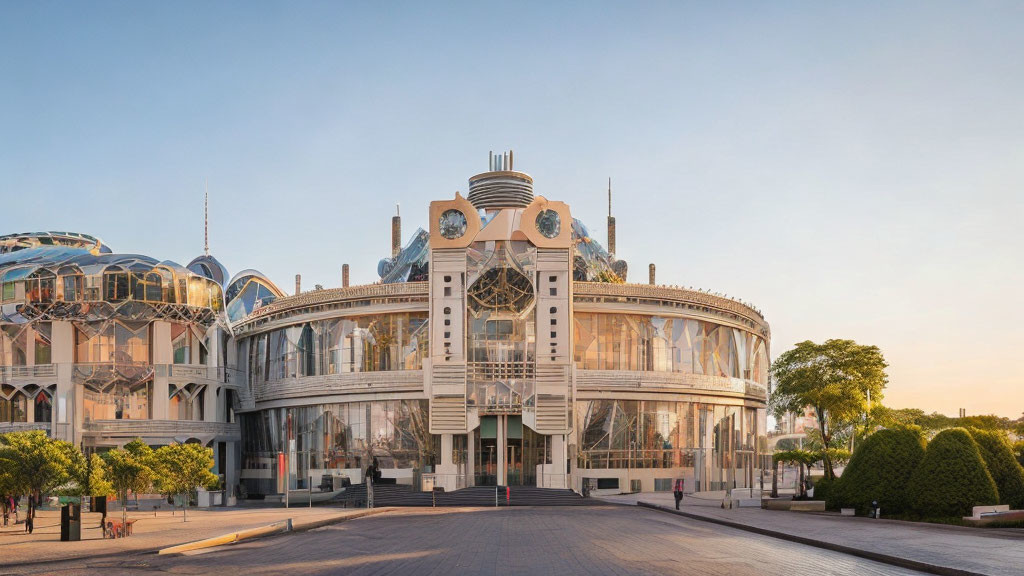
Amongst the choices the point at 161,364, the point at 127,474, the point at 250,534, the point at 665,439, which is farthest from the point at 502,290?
the point at 250,534

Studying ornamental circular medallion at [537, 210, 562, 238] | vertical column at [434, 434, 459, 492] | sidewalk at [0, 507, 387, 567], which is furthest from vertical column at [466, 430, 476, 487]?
ornamental circular medallion at [537, 210, 562, 238]

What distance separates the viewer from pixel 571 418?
71.4 m

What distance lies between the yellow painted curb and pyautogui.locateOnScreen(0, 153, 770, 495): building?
93.2 ft

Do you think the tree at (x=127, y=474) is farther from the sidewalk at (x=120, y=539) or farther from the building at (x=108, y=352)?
the building at (x=108, y=352)

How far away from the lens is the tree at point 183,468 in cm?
5666

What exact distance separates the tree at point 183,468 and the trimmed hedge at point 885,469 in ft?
118

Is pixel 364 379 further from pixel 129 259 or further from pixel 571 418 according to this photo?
pixel 129 259

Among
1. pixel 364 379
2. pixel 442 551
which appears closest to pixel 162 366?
pixel 364 379

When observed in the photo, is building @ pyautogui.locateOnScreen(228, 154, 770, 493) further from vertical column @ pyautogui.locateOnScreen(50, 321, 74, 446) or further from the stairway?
vertical column @ pyautogui.locateOnScreen(50, 321, 74, 446)

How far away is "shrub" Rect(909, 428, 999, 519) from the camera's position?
4456 cm

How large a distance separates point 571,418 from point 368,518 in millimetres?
23719

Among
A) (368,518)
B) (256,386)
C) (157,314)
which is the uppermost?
(157,314)

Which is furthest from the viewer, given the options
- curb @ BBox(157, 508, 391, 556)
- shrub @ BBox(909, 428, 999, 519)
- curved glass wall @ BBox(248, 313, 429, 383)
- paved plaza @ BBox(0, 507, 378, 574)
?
curved glass wall @ BBox(248, 313, 429, 383)

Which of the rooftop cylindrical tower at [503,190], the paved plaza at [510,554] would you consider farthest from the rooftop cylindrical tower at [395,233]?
the paved plaza at [510,554]
